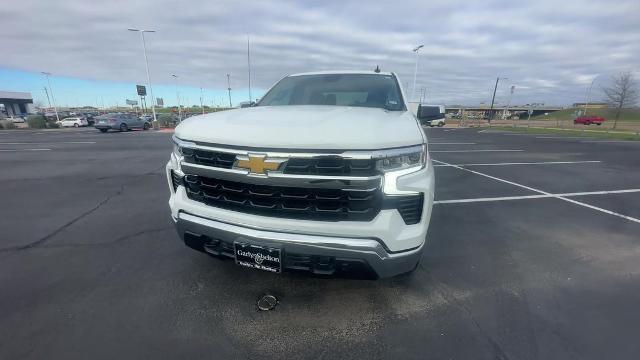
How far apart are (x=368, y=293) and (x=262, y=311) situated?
0.92 meters

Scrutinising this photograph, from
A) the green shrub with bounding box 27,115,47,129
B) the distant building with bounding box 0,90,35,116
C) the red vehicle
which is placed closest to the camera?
the green shrub with bounding box 27,115,47,129

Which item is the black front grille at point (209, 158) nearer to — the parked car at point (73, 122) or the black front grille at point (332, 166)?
the black front grille at point (332, 166)

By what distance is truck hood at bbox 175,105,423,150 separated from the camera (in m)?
2.03

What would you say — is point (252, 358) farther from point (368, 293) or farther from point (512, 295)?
point (512, 295)

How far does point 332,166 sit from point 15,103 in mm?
109637

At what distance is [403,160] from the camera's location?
2186mm

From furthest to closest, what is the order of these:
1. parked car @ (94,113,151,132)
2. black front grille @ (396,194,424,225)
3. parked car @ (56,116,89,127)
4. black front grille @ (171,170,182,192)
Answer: parked car @ (56,116,89,127), parked car @ (94,113,151,132), black front grille @ (171,170,182,192), black front grille @ (396,194,424,225)

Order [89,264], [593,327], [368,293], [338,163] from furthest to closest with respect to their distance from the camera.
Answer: [89,264], [368,293], [593,327], [338,163]

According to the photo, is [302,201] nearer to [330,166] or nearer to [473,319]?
[330,166]

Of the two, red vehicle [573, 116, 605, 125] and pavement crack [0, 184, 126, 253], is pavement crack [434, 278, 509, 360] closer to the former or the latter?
pavement crack [0, 184, 126, 253]

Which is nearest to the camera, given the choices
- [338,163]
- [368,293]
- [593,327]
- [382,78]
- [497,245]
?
[338,163]

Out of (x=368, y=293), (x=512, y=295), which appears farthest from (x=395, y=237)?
(x=512, y=295)

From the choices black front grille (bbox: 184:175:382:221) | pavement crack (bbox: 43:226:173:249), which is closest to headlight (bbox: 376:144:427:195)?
black front grille (bbox: 184:175:382:221)

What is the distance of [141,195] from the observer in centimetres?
578
